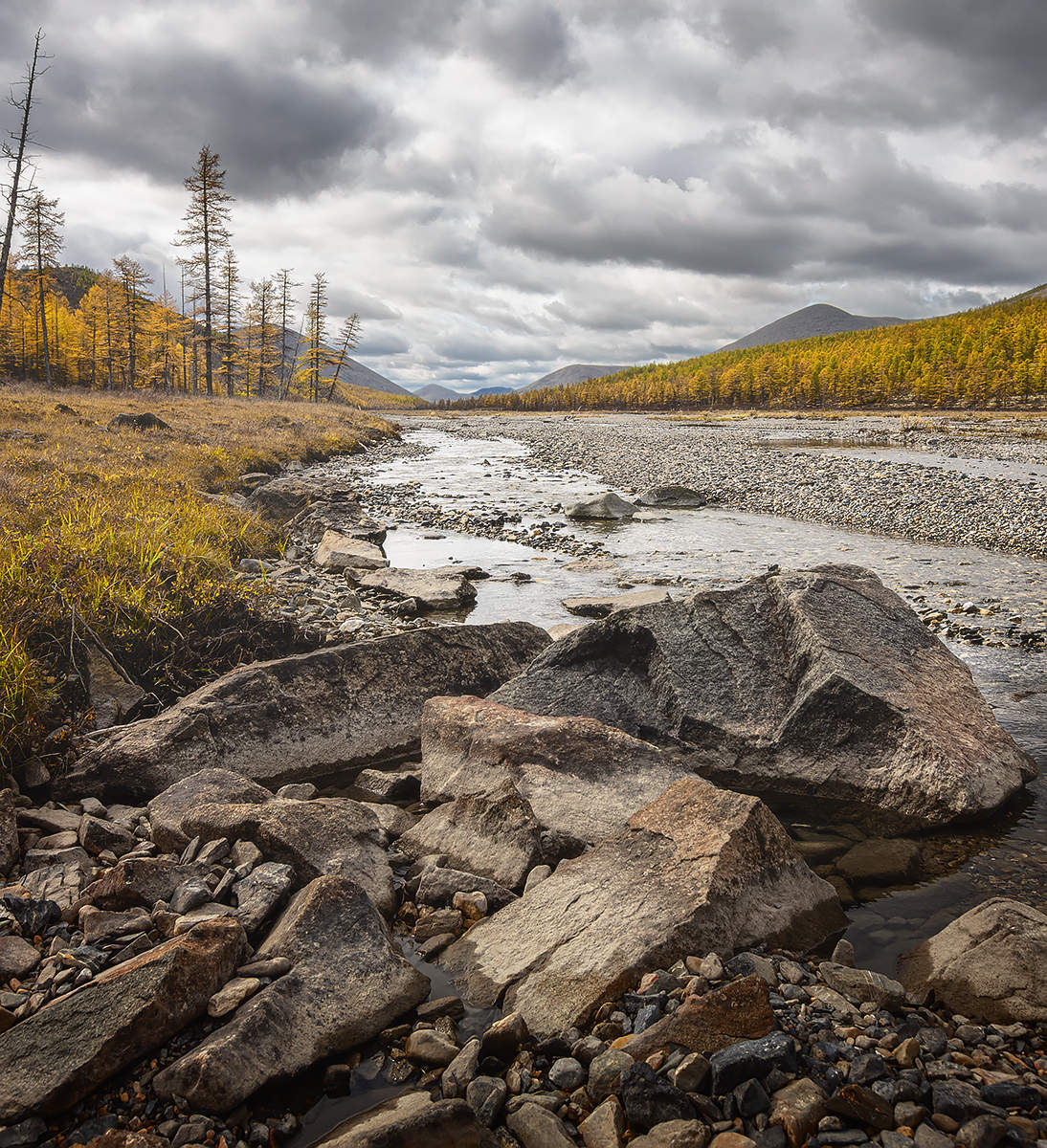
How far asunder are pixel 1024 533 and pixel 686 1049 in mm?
19409

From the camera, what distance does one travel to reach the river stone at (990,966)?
12.3ft

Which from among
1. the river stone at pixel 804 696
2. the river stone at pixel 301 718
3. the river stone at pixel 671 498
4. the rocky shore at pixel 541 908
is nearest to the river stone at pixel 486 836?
the rocky shore at pixel 541 908

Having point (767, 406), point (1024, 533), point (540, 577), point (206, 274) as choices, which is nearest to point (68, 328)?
point (206, 274)

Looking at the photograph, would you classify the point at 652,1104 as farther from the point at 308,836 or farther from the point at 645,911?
the point at 308,836

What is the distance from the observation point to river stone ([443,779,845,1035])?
3.91 meters

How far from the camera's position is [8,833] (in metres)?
4.80

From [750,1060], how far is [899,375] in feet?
486

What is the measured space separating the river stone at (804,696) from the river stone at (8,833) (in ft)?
14.3

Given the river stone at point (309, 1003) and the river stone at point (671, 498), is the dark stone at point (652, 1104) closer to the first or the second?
the river stone at point (309, 1003)

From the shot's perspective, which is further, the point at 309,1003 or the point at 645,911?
the point at 645,911

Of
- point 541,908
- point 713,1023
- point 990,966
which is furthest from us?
point 541,908

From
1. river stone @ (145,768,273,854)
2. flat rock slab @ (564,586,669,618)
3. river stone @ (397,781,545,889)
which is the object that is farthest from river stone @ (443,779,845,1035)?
flat rock slab @ (564,586,669,618)

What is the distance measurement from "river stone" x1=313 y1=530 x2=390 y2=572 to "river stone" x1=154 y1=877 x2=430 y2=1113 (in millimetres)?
11291

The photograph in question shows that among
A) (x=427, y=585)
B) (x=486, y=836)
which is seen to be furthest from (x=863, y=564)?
(x=486, y=836)
